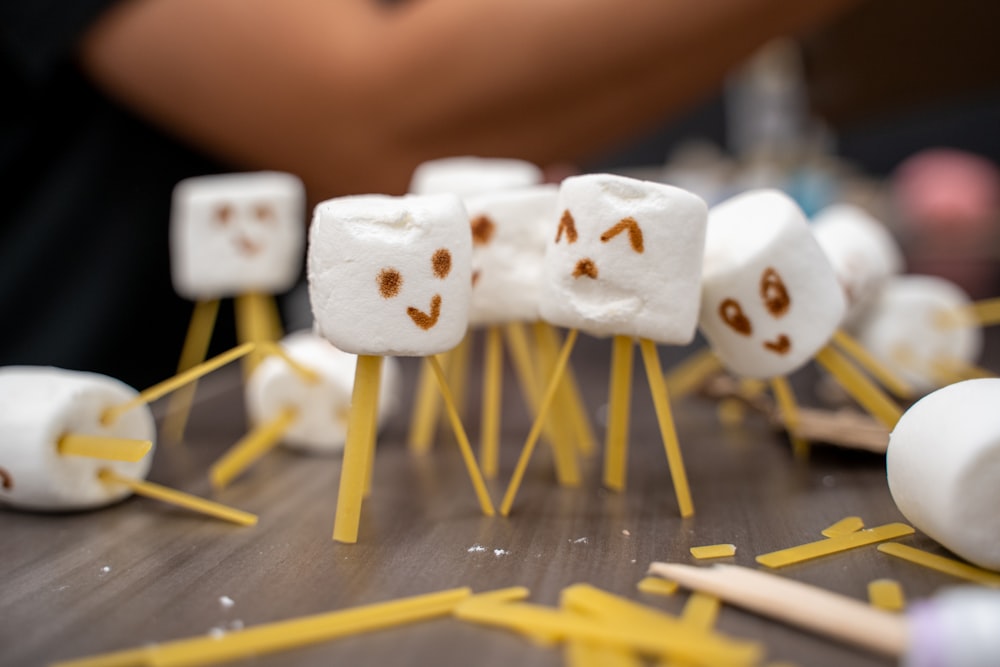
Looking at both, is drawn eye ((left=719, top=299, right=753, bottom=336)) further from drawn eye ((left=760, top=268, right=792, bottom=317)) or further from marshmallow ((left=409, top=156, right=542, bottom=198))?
marshmallow ((left=409, top=156, right=542, bottom=198))

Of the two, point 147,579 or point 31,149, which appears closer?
point 147,579

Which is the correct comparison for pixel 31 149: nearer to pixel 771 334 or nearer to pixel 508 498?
pixel 508 498

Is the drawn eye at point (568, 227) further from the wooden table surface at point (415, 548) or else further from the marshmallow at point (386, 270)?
the wooden table surface at point (415, 548)


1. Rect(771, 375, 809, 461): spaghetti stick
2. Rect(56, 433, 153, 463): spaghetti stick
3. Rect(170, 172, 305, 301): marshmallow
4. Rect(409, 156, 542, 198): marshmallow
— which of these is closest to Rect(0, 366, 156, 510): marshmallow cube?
Rect(56, 433, 153, 463): spaghetti stick

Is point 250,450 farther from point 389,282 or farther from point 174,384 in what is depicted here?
point 389,282

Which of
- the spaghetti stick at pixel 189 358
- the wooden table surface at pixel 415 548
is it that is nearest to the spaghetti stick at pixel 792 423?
the wooden table surface at pixel 415 548

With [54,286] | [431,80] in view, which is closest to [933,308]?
[431,80]
